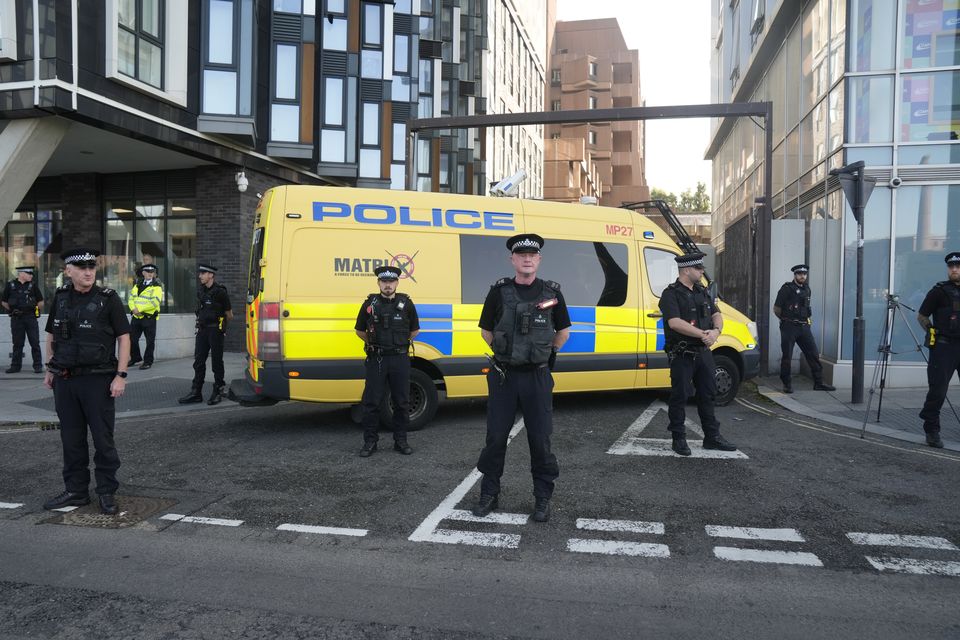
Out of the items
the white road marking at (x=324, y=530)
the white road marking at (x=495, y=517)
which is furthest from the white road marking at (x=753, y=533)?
the white road marking at (x=324, y=530)

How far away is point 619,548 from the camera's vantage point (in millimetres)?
4055

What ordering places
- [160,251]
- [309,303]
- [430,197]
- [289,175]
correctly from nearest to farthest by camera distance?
[309,303] < [430,197] < [160,251] < [289,175]

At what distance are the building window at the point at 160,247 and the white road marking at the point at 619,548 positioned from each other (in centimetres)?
1282

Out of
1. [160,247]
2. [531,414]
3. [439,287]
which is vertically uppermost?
[160,247]

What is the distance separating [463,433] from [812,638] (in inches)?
179

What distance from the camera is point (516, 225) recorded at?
25.8ft

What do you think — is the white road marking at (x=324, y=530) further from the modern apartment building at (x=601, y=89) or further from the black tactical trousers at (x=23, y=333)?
the modern apartment building at (x=601, y=89)

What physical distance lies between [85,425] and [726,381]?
7046 mm

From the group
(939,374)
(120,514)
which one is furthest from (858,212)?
(120,514)

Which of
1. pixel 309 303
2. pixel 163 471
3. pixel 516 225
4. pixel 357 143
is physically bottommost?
pixel 163 471

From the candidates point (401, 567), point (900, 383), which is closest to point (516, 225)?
point (401, 567)

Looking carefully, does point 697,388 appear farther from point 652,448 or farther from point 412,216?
point 412,216

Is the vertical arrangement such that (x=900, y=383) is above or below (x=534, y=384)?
below

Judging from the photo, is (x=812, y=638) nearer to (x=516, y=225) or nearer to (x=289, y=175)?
(x=516, y=225)
